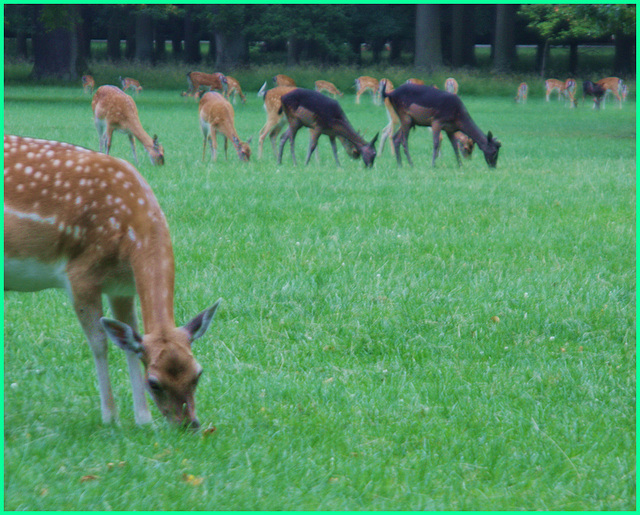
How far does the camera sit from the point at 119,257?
3.83m

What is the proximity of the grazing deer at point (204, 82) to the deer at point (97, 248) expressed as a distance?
2974cm

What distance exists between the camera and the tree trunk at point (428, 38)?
4206 cm

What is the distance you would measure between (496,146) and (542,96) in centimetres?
2602

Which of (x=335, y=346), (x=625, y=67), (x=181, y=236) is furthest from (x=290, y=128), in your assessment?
(x=625, y=67)

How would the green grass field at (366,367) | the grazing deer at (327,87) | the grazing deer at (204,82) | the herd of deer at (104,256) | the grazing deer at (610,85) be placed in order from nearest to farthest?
1. the green grass field at (366,367)
2. the herd of deer at (104,256)
3. the grazing deer at (204,82)
4. the grazing deer at (610,85)
5. the grazing deer at (327,87)

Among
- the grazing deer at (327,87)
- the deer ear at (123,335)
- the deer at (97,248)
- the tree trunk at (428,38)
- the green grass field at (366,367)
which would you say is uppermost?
the tree trunk at (428,38)

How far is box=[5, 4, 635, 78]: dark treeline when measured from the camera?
38.0 m

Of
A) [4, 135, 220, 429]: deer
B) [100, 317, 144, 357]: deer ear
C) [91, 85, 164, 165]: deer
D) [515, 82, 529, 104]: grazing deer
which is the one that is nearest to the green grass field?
[4, 135, 220, 429]: deer

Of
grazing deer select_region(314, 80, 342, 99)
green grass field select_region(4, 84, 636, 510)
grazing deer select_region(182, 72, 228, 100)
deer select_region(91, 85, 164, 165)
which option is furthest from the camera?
grazing deer select_region(314, 80, 342, 99)

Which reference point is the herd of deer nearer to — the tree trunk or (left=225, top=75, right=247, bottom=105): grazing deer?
(left=225, top=75, right=247, bottom=105): grazing deer

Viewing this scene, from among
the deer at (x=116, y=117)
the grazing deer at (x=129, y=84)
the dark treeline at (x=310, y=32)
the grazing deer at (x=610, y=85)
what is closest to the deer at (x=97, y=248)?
the deer at (x=116, y=117)

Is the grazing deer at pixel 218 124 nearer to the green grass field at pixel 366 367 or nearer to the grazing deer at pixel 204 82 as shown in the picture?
the green grass field at pixel 366 367

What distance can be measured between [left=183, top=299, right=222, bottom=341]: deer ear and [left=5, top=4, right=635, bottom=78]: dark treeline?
105ft

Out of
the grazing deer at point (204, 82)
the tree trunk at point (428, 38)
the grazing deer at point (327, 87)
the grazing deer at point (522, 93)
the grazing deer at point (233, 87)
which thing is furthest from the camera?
the tree trunk at point (428, 38)
